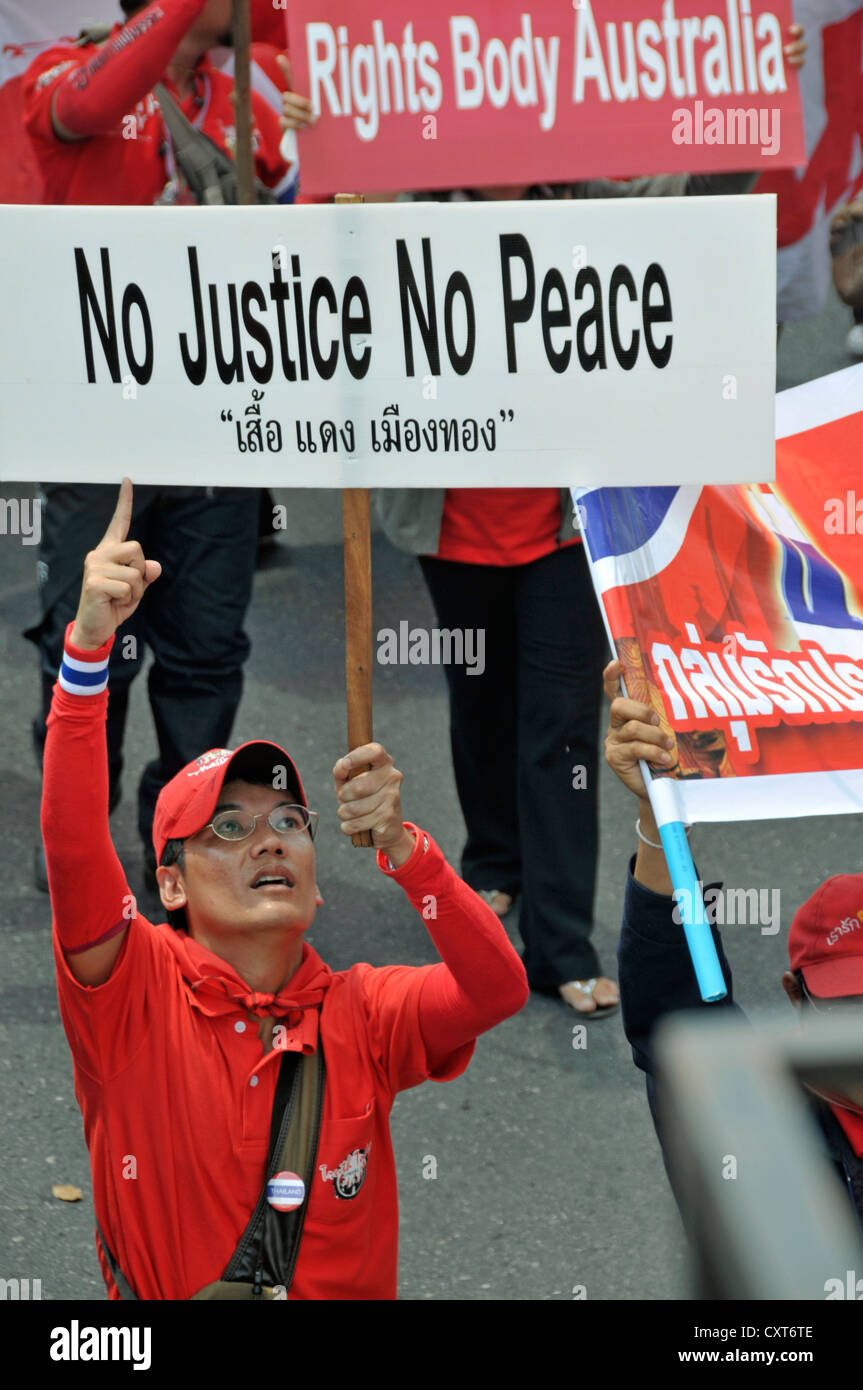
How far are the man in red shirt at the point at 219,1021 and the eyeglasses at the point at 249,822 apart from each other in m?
0.10

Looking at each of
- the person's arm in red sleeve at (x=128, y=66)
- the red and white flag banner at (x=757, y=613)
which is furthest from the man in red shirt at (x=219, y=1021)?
the person's arm in red sleeve at (x=128, y=66)

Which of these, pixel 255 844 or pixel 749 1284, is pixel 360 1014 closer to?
pixel 255 844

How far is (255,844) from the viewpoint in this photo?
2.72 m

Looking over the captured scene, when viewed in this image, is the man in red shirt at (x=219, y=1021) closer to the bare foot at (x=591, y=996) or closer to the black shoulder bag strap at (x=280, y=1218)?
the black shoulder bag strap at (x=280, y=1218)

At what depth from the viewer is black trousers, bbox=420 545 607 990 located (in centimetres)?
446

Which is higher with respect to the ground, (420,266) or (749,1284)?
(420,266)

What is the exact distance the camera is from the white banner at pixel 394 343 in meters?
2.47

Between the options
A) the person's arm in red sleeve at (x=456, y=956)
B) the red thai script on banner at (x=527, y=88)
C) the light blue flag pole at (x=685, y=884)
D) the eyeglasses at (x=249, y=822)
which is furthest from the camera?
the red thai script on banner at (x=527, y=88)

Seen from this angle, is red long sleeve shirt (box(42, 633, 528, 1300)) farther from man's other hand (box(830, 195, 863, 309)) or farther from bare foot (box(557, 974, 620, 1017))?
bare foot (box(557, 974, 620, 1017))

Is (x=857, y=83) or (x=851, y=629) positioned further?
(x=857, y=83)

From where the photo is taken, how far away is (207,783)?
8.95ft

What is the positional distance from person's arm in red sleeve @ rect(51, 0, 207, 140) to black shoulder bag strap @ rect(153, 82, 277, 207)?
0.23 m

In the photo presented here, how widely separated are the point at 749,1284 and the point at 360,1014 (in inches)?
72.2
